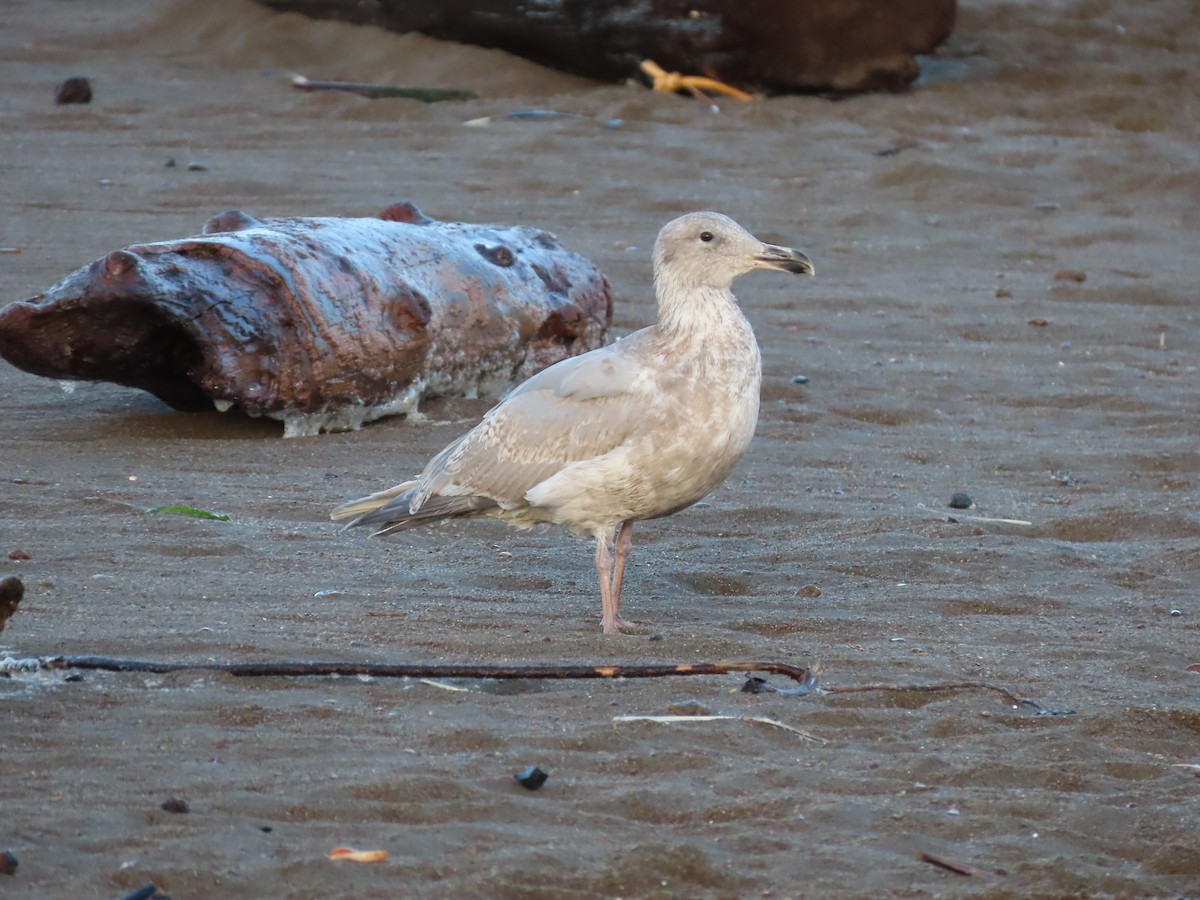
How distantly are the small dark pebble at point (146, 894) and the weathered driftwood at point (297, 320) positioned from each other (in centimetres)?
376

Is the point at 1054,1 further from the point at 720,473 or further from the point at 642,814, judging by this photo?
the point at 642,814

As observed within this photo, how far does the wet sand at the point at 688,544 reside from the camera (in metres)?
3.36

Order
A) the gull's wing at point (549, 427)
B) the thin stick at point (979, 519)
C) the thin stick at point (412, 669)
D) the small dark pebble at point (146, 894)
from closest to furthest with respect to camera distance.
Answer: the small dark pebble at point (146, 894), the thin stick at point (412, 669), the gull's wing at point (549, 427), the thin stick at point (979, 519)

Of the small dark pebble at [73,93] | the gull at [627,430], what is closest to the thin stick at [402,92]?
the small dark pebble at [73,93]

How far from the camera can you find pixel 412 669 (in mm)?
4105

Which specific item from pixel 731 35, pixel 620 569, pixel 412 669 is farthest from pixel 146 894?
pixel 731 35

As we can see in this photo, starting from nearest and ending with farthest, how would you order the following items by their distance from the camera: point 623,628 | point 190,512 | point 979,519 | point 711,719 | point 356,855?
point 356,855, point 711,719, point 623,628, point 190,512, point 979,519

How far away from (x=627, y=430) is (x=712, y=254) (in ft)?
2.44

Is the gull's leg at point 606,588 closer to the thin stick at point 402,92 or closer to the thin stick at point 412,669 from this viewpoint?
the thin stick at point 412,669

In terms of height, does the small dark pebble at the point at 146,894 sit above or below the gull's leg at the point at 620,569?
above

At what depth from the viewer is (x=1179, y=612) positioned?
17.0ft

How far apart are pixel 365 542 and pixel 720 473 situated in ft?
4.67

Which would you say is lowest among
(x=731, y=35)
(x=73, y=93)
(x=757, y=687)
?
(x=757, y=687)

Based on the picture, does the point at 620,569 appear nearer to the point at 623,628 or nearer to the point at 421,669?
the point at 623,628
